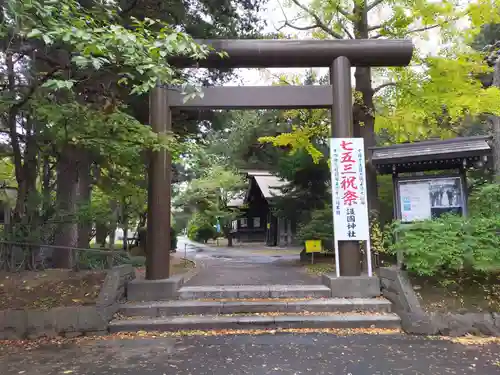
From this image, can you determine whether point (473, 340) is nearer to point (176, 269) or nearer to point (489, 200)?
point (489, 200)

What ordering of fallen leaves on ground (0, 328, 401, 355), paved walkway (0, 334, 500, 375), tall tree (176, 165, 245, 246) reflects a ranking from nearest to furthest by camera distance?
paved walkway (0, 334, 500, 375) < fallen leaves on ground (0, 328, 401, 355) < tall tree (176, 165, 245, 246)

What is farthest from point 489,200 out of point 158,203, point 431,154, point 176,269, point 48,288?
point 176,269

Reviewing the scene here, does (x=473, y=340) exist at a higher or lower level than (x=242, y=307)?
lower

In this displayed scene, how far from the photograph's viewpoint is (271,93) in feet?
26.0

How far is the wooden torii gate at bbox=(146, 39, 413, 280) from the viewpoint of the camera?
7.65 metres

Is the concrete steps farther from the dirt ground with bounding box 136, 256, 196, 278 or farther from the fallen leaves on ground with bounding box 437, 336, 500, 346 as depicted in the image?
the dirt ground with bounding box 136, 256, 196, 278

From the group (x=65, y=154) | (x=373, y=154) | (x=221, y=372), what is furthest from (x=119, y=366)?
(x=373, y=154)

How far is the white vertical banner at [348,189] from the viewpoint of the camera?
25.2ft

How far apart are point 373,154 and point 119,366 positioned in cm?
750

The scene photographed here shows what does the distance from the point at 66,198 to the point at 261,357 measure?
7.30m

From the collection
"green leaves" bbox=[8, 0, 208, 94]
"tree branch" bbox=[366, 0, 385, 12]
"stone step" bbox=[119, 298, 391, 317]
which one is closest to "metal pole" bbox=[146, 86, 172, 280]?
"stone step" bbox=[119, 298, 391, 317]

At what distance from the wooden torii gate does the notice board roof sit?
1.90m

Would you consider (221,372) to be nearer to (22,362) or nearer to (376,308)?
(22,362)

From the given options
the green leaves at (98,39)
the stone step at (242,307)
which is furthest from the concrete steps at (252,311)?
the green leaves at (98,39)
